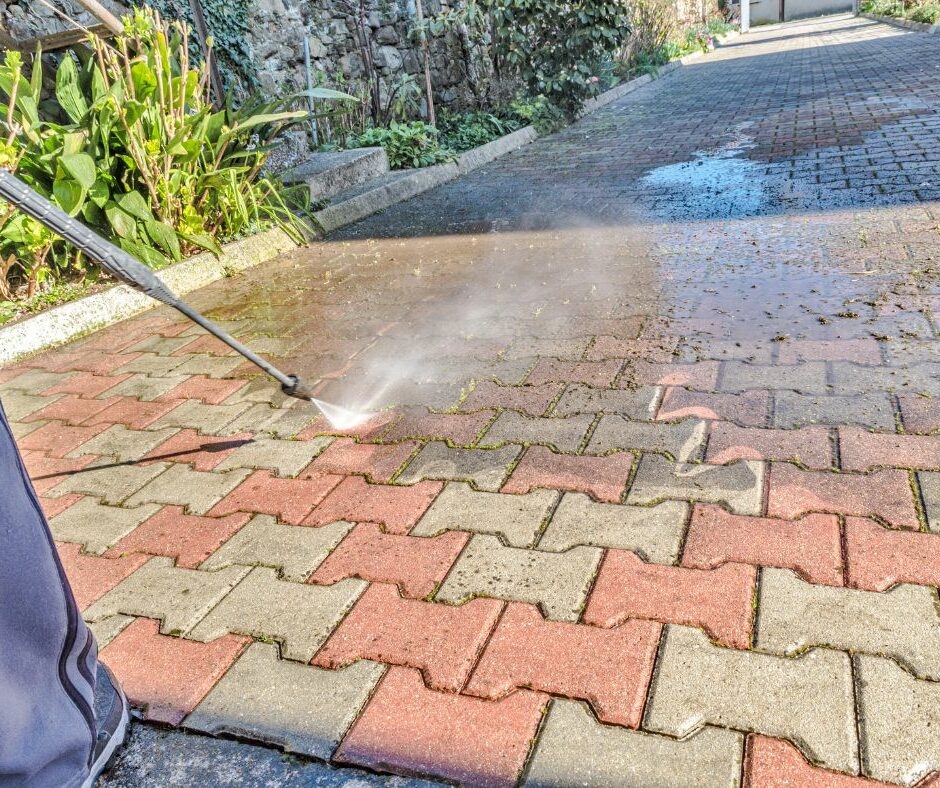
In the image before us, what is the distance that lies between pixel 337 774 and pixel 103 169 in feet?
13.6

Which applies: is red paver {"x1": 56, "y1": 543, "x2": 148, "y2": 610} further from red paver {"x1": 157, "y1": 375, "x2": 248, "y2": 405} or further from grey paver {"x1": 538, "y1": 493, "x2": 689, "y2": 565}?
grey paver {"x1": 538, "y1": 493, "x2": 689, "y2": 565}

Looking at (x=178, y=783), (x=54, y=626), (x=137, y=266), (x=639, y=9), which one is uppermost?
(x=639, y=9)

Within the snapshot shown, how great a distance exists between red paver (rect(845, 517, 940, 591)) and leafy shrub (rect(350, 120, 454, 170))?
6365 mm

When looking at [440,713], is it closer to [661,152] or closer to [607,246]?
[607,246]

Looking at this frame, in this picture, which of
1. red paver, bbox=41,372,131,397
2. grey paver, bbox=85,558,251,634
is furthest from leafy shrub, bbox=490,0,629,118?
grey paver, bbox=85,558,251,634

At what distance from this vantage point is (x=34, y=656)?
1156 millimetres

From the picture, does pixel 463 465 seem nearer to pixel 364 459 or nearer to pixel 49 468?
pixel 364 459

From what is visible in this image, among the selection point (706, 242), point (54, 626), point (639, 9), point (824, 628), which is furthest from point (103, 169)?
point (639, 9)

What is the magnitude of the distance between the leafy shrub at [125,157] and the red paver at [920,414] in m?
4.00

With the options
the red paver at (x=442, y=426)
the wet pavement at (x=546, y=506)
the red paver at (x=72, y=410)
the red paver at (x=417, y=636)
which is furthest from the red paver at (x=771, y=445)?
the red paver at (x=72, y=410)

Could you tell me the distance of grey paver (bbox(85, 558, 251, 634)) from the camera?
6.15 ft

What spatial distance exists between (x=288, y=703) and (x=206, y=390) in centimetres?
196

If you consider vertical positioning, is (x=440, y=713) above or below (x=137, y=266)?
below

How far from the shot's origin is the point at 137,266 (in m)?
1.88
